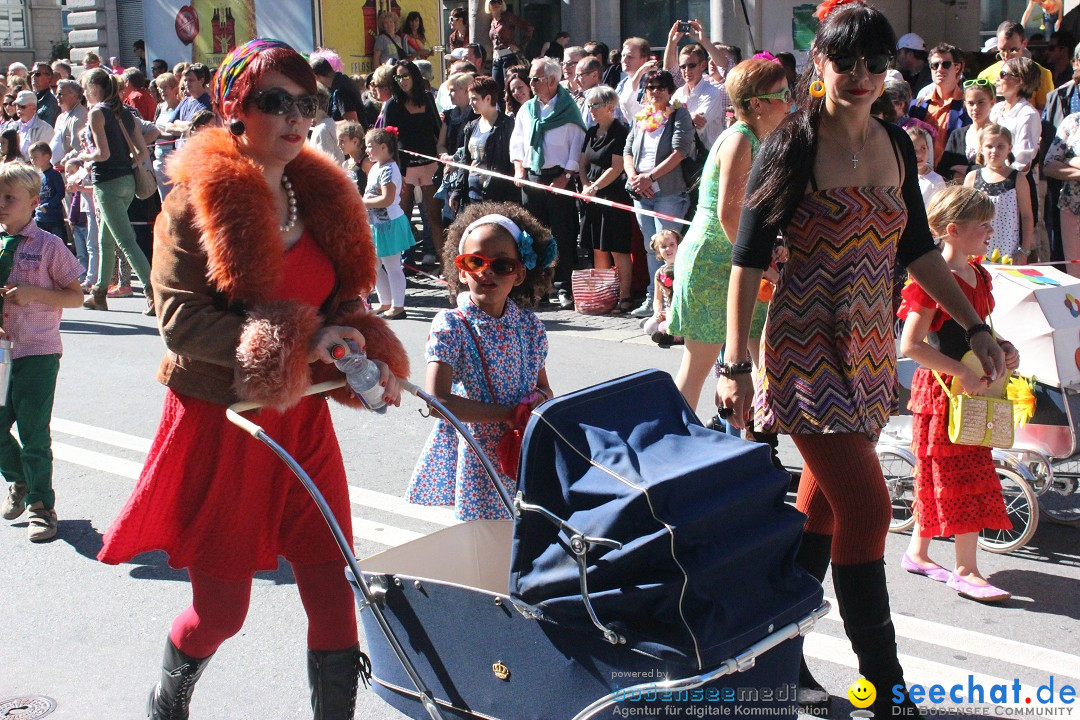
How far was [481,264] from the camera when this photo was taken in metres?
3.71

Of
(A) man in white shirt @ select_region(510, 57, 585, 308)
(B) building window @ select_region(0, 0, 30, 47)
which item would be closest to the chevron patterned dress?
(A) man in white shirt @ select_region(510, 57, 585, 308)

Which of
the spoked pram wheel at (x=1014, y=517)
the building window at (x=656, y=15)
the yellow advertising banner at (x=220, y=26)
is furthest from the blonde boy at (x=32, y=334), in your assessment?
the building window at (x=656, y=15)

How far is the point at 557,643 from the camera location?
2580 mm

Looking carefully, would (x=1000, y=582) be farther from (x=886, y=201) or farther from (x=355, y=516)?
(x=355, y=516)

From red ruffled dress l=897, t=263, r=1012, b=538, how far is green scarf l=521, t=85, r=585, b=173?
636 centimetres

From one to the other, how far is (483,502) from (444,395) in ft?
1.15

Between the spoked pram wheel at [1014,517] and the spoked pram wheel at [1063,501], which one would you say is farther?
the spoked pram wheel at [1063,501]

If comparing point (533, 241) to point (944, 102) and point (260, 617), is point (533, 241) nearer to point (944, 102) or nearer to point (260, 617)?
point (260, 617)

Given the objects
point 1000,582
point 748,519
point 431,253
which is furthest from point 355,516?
point 431,253

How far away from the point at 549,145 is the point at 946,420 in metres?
6.51

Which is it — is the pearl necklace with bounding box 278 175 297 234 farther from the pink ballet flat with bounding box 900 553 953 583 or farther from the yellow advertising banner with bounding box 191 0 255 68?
the yellow advertising banner with bounding box 191 0 255 68

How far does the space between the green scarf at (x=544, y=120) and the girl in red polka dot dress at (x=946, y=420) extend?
6.32 meters

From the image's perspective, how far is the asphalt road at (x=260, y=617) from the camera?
395 centimetres

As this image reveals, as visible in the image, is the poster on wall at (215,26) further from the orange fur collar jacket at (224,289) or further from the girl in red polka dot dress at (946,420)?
the orange fur collar jacket at (224,289)
